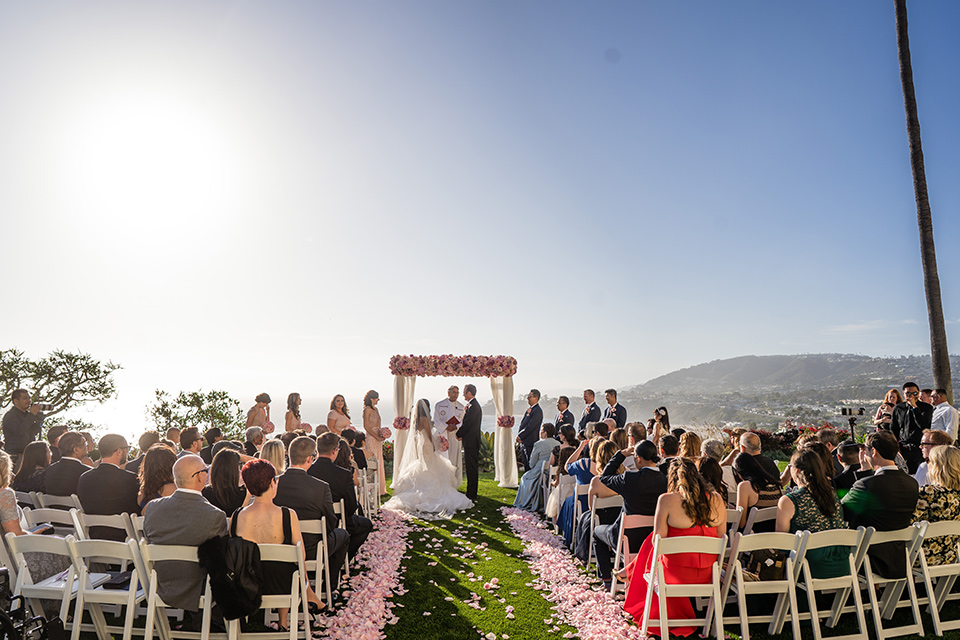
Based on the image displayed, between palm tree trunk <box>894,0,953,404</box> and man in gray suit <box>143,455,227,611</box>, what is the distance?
43.2 feet

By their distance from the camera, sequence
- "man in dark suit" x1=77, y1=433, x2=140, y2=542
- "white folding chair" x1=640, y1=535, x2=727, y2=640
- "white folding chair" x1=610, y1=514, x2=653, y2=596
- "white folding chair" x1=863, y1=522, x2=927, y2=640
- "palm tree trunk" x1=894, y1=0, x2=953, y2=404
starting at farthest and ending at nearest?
"palm tree trunk" x1=894, y1=0, x2=953, y2=404 < "white folding chair" x1=610, y1=514, x2=653, y2=596 < "man in dark suit" x1=77, y1=433, x2=140, y2=542 < "white folding chair" x1=863, y1=522, x2=927, y2=640 < "white folding chair" x1=640, y1=535, x2=727, y2=640

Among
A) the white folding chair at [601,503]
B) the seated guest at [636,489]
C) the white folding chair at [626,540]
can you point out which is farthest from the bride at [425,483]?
the white folding chair at [626,540]

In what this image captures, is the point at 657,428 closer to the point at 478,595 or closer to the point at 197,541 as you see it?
the point at 478,595

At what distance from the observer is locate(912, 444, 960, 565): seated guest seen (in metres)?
4.40

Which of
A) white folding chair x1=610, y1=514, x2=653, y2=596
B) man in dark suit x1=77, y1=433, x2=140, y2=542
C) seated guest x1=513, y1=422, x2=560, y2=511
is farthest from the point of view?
seated guest x1=513, y1=422, x2=560, y2=511

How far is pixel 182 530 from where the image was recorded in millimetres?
3557

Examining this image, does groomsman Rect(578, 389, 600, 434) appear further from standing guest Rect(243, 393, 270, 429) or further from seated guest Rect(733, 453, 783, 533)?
standing guest Rect(243, 393, 270, 429)

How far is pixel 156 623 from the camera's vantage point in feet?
12.7

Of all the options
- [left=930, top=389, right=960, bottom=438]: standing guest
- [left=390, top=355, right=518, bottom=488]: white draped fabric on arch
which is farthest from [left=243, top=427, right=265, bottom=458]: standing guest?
[left=930, top=389, right=960, bottom=438]: standing guest

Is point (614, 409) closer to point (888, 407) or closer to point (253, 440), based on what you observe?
point (888, 407)

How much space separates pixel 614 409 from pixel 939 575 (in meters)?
6.45

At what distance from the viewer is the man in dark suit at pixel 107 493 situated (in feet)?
15.3

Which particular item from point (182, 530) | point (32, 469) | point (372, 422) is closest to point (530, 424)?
point (372, 422)

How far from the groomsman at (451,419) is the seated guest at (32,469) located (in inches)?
270
